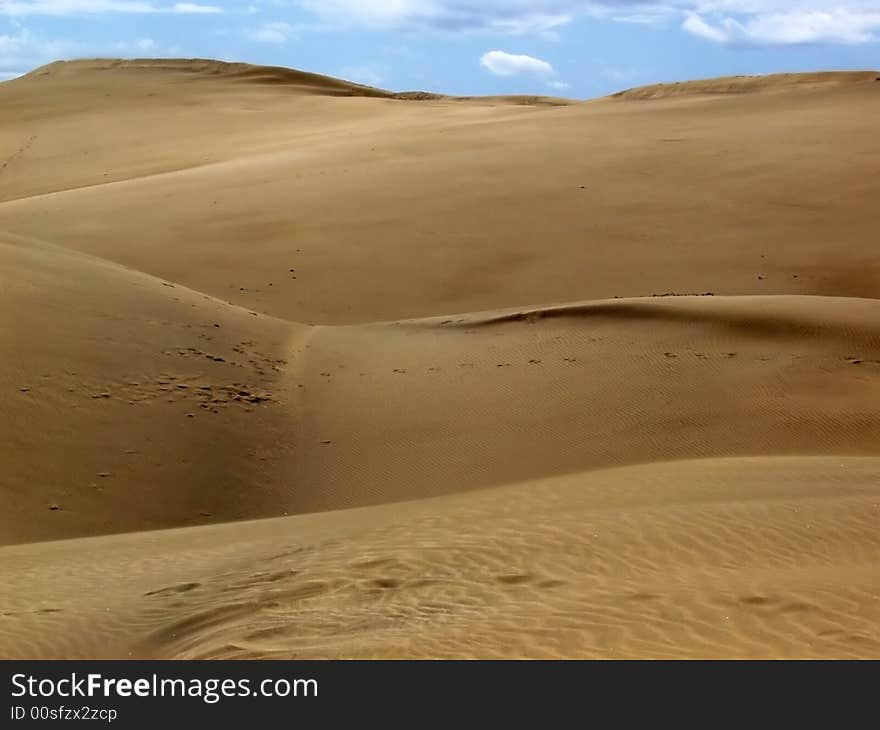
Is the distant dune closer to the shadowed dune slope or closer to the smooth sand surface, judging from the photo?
the smooth sand surface

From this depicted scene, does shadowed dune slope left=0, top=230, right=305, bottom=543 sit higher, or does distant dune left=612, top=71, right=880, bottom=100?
distant dune left=612, top=71, right=880, bottom=100

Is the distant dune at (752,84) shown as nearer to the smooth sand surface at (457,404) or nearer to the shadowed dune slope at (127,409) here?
the smooth sand surface at (457,404)

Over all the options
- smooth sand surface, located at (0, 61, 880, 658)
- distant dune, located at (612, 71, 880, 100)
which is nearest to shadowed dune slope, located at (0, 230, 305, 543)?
smooth sand surface, located at (0, 61, 880, 658)

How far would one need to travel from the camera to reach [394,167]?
2252 centimetres

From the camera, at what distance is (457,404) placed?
10711 mm

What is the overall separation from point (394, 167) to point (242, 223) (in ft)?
14.9
